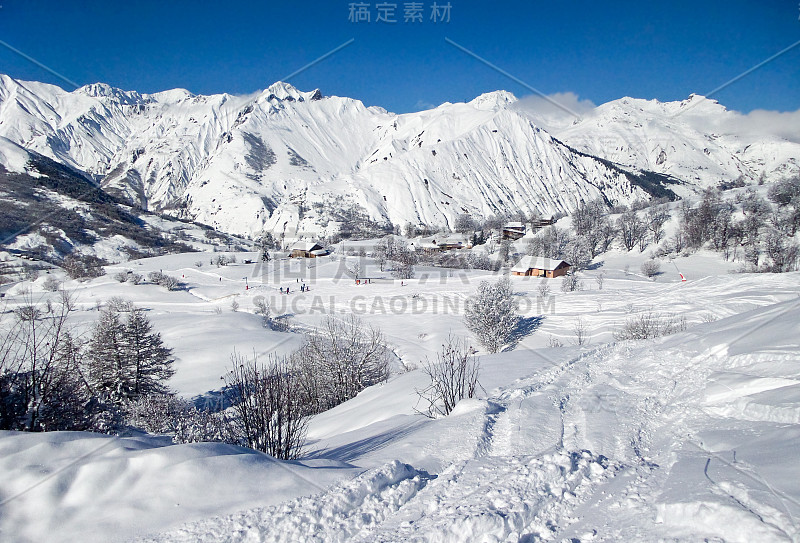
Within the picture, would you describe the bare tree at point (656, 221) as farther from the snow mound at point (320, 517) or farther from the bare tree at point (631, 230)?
the snow mound at point (320, 517)

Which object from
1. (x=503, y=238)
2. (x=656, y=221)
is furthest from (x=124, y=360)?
(x=503, y=238)

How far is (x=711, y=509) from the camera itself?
7.74 ft

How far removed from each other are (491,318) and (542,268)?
24112 mm

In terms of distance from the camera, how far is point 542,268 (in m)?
46.2

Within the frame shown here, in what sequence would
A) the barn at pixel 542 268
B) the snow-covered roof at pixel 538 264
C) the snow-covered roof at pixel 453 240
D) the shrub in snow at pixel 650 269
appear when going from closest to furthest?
the shrub in snow at pixel 650 269 < the barn at pixel 542 268 < the snow-covered roof at pixel 538 264 < the snow-covered roof at pixel 453 240

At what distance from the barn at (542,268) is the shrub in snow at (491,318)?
21.7 metres

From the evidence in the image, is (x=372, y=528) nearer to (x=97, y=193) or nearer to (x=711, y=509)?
(x=711, y=509)

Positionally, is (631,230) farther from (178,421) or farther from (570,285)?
(178,421)

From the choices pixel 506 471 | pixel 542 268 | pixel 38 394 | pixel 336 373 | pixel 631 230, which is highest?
pixel 631 230

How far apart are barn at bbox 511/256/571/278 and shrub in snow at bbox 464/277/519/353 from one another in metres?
21.7

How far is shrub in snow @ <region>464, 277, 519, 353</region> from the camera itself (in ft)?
80.2

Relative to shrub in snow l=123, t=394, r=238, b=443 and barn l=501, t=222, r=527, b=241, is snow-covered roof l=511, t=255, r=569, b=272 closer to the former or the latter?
barn l=501, t=222, r=527, b=241

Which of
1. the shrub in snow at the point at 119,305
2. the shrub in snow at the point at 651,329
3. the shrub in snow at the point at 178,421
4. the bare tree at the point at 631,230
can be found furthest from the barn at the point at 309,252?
the shrub in snow at the point at 178,421

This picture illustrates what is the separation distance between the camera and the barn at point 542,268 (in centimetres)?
4616
